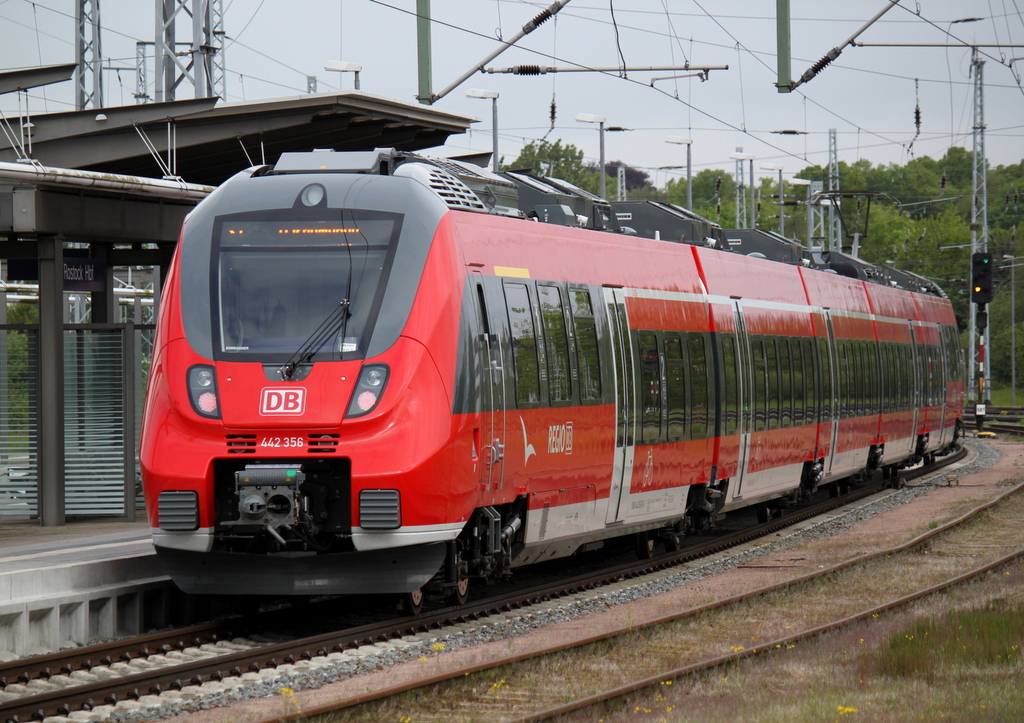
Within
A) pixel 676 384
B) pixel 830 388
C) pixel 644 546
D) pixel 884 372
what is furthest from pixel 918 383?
pixel 676 384

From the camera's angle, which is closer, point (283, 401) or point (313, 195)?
point (283, 401)

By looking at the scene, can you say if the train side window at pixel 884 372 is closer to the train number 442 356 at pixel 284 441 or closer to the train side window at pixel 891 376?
the train side window at pixel 891 376

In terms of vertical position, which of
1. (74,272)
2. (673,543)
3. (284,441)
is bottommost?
(673,543)

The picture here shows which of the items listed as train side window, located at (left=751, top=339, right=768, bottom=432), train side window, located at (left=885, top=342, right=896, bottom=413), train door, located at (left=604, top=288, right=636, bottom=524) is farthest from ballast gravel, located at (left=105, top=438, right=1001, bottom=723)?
train side window, located at (left=885, top=342, right=896, bottom=413)

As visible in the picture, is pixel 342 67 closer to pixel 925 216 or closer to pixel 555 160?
pixel 555 160

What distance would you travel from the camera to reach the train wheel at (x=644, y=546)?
1622 centimetres

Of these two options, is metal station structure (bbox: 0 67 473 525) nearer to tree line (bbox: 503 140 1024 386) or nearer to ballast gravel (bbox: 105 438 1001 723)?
ballast gravel (bbox: 105 438 1001 723)

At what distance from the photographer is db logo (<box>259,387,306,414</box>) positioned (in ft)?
33.3

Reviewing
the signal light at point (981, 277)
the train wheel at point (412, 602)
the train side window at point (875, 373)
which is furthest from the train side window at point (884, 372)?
the train wheel at point (412, 602)

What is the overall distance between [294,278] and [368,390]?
1.12m

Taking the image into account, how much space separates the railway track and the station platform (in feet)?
2.28

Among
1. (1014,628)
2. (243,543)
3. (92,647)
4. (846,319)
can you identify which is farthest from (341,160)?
(846,319)

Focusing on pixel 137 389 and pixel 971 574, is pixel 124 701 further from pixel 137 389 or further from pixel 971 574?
pixel 137 389

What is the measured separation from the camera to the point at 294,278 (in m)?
10.6
